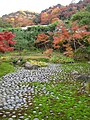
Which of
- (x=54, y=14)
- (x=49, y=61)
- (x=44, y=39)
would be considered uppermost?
(x=54, y=14)

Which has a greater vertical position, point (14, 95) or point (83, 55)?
point (83, 55)

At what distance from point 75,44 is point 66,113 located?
2210 cm

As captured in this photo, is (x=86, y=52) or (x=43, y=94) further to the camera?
(x=86, y=52)

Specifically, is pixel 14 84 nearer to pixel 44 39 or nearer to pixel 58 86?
pixel 58 86

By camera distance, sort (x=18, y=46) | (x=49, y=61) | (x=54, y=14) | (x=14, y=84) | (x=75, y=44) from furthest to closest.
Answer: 1. (x=54, y=14)
2. (x=18, y=46)
3. (x=75, y=44)
4. (x=49, y=61)
5. (x=14, y=84)

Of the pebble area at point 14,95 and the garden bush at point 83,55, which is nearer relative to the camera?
the pebble area at point 14,95

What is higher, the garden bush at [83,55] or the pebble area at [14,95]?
the garden bush at [83,55]

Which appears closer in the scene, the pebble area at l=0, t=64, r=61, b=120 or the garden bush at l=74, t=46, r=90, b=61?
the pebble area at l=0, t=64, r=61, b=120

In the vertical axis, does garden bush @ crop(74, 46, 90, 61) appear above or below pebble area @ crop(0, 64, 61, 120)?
above

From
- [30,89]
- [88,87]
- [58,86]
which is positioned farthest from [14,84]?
[88,87]

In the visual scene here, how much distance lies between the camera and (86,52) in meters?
24.2

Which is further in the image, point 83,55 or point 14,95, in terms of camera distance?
point 83,55

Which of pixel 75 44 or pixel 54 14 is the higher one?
pixel 54 14

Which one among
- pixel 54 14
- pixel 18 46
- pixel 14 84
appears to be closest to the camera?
pixel 14 84
